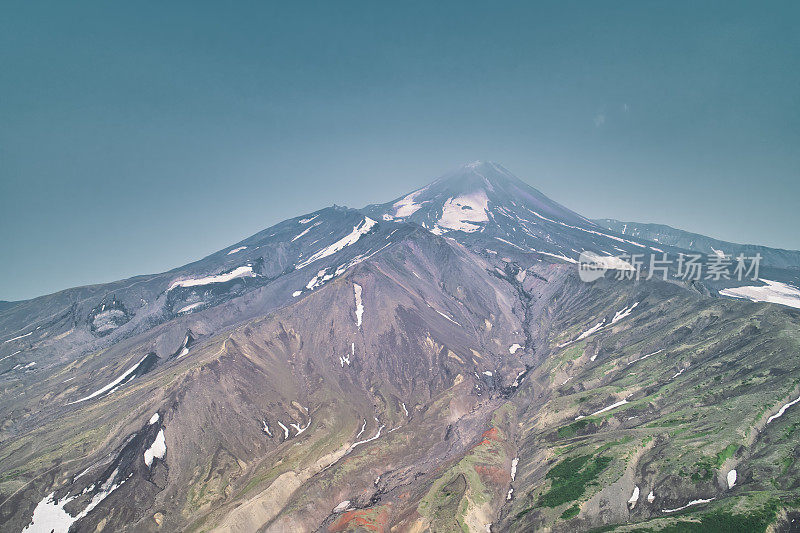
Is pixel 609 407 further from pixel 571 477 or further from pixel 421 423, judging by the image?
pixel 421 423

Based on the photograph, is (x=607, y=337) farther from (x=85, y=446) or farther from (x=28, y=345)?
(x=28, y=345)

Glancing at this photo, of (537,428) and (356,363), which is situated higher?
(356,363)

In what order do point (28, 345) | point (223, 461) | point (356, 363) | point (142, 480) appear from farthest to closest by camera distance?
1. point (28, 345)
2. point (356, 363)
3. point (223, 461)
4. point (142, 480)

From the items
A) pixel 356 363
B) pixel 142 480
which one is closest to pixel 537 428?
pixel 356 363

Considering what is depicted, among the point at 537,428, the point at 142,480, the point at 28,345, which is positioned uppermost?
the point at 28,345

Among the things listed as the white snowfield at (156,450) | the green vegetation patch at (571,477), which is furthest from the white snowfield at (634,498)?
the white snowfield at (156,450)

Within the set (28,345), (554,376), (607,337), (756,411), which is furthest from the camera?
(28,345)

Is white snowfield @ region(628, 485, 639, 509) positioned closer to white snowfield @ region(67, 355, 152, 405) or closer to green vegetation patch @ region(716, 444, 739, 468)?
green vegetation patch @ region(716, 444, 739, 468)
